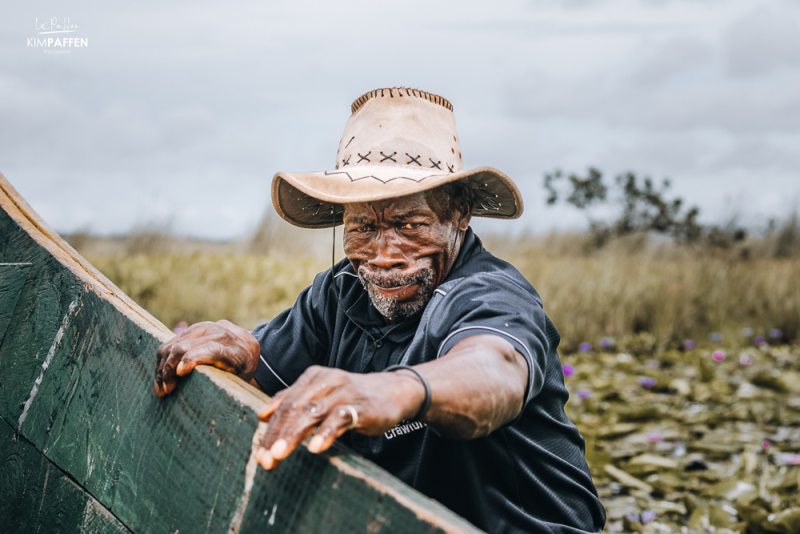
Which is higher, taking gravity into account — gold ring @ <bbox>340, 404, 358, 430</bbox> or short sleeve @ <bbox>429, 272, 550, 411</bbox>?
short sleeve @ <bbox>429, 272, 550, 411</bbox>

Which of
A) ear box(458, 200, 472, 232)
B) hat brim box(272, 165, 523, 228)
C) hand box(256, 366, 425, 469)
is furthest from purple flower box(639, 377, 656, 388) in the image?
hand box(256, 366, 425, 469)

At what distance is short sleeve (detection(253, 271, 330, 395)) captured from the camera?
6.23 ft

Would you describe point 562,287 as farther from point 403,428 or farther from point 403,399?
point 403,399

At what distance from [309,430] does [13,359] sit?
3.57 feet

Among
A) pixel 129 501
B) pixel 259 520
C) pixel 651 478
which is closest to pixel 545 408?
pixel 259 520

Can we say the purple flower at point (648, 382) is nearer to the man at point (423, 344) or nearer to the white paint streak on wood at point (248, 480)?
the man at point (423, 344)

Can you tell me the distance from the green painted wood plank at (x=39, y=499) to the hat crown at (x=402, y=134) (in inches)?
39.1

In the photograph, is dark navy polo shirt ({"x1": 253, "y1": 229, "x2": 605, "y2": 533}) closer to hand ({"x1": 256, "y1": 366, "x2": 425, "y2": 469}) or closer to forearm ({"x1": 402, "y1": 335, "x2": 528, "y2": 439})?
forearm ({"x1": 402, "y1": 335, "x2": 528, "y2": 439})

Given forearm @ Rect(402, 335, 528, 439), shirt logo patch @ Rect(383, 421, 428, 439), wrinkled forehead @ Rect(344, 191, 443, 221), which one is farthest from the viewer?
wrinkled forehead @ Rect(344, 191, 443, 221)

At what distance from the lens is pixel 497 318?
4.24ft

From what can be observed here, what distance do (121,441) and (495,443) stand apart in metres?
0.79

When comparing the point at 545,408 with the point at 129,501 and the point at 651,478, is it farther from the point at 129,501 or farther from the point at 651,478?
the point at 651,478

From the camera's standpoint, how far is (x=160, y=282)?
533cm

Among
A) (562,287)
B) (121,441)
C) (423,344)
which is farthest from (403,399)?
(562,287)
